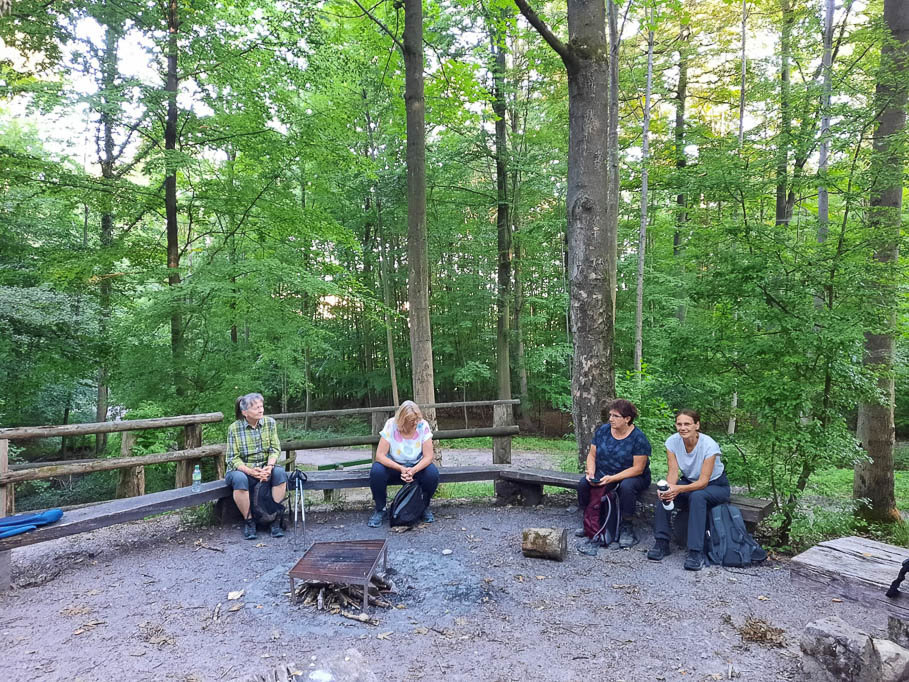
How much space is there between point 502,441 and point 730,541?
8.28 feet

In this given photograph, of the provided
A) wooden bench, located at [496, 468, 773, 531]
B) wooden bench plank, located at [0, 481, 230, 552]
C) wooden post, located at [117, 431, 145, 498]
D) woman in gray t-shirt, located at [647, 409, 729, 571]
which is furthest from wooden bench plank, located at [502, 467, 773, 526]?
wooden post, located at [117, 431, 145, 498]

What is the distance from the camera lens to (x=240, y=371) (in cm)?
714

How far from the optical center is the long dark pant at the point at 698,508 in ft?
11.1

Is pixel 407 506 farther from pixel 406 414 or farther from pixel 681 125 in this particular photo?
pixel 681 125

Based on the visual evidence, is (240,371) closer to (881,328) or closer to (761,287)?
(761,287)

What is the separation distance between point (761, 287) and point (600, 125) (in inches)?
76.0

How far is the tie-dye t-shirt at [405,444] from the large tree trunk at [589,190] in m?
1.54

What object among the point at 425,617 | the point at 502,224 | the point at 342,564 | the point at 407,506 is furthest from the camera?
the point at 502,224

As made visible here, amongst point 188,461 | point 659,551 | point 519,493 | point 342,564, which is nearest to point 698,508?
point 659,551

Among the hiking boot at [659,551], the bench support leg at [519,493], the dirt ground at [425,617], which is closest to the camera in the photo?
the dirt ground at [425,617]

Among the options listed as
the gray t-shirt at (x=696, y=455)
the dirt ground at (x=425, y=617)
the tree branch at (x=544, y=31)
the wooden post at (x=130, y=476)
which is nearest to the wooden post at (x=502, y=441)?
the dirt ground at (x=425, y=617)

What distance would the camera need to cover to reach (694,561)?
3.33 meters

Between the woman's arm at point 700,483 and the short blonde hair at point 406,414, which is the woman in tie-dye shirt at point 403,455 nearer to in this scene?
the short blonde hair at point 406,414

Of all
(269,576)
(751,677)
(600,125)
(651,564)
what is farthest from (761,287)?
(269,576)
